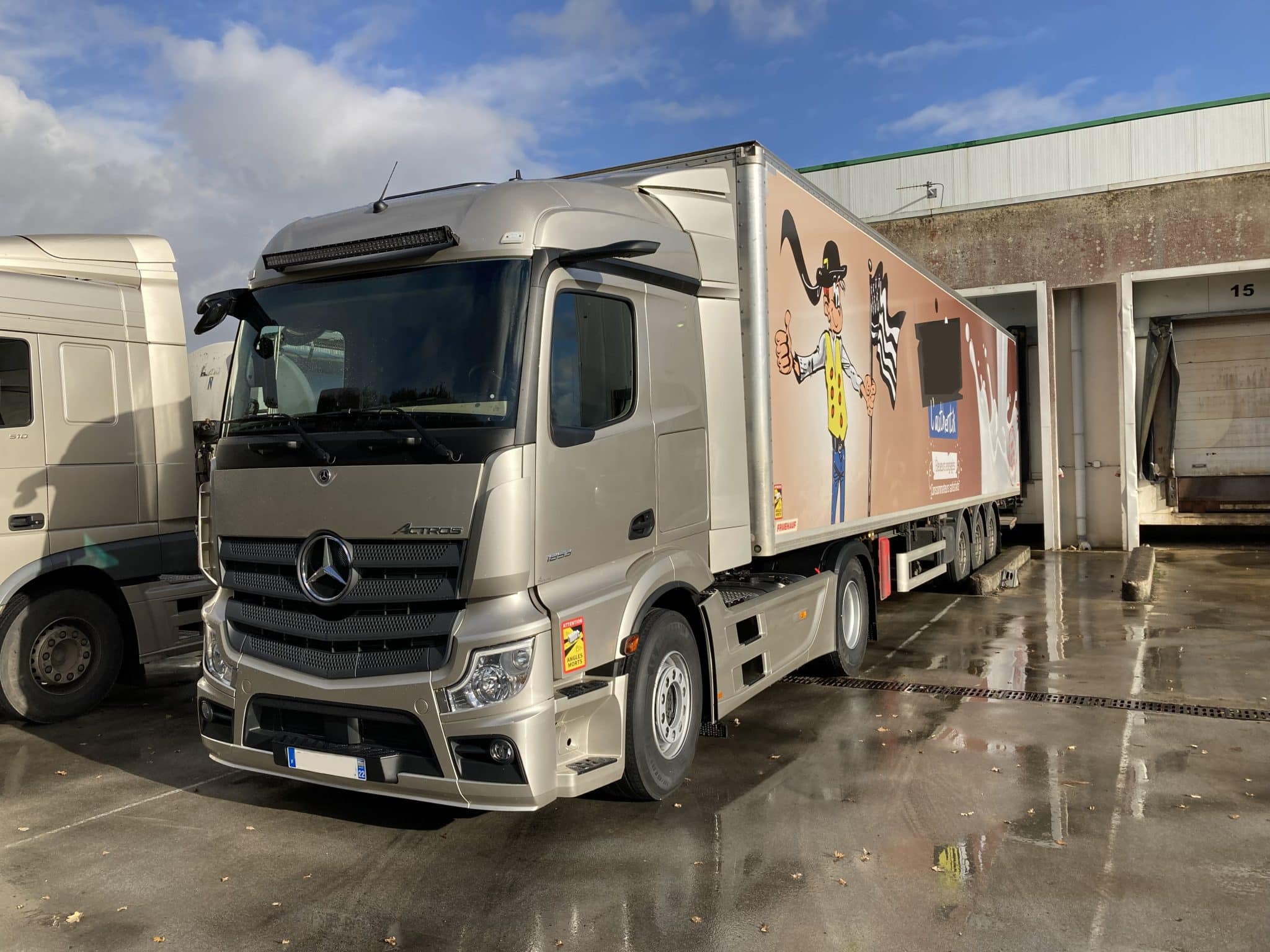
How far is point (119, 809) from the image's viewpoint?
5082 millimetres

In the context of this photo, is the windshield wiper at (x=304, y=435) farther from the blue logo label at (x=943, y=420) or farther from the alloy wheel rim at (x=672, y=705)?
the blue logo label at (x=943, y=420)

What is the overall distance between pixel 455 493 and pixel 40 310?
14.4 feet

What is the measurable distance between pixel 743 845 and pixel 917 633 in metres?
5.76

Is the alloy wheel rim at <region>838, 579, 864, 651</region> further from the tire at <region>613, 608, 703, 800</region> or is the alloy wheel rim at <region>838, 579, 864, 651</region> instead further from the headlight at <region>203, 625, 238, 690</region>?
the headlight at <region>203, 625, 238, 690</region>

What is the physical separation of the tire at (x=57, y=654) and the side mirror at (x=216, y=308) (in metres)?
3.07

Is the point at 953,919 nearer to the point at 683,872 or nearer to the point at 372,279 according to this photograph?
the point at 683,872

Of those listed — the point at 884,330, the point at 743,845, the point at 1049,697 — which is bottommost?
the point at 1049,697

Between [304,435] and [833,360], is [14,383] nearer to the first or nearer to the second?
[304,435]

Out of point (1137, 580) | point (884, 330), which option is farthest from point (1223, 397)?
point (884, 330)

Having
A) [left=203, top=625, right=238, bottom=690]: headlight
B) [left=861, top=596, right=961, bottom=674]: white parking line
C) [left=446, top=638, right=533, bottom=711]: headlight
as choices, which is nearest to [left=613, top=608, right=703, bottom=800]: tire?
[left=446, top=638, right=533, bottom=711]: headlight

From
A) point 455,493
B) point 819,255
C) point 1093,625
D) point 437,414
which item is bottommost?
point 1093,625

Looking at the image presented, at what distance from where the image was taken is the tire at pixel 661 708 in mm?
4547

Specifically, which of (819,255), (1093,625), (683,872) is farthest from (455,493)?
(1093,625)

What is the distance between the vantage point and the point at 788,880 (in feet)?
→ 13.1
